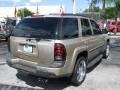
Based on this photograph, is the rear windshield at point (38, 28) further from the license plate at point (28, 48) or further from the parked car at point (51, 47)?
the license plate at point (28, 48)

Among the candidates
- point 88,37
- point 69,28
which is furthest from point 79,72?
point 69,28

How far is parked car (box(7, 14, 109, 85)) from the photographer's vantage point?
6.42 meters

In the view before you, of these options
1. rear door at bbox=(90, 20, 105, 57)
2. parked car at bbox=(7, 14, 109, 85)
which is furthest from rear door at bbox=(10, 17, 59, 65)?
rear door at bbox=(90, 20, 105, 57)

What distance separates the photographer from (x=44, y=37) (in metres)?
6.59

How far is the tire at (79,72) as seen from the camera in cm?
720

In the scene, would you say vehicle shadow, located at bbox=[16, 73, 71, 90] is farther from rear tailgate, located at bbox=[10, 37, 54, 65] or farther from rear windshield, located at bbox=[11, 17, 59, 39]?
rear windshield, located at bbox=[11, 17, 59, 39]

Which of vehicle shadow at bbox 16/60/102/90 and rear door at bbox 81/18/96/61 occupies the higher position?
rear door at bbox 81/18/96/61

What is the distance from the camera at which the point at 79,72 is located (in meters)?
7.57

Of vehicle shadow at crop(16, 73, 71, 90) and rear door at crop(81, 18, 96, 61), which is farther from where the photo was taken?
rear door at crop(81, 18, 96, 61)

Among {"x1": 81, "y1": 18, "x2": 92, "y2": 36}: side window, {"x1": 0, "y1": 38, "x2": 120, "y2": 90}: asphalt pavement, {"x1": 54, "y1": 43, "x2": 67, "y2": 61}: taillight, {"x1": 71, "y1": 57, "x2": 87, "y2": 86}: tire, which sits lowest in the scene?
{"x1": 0, "y1": 38, "x2": 120, "y2": 90}: asphalt pavement

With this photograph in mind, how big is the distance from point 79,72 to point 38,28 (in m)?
1.75

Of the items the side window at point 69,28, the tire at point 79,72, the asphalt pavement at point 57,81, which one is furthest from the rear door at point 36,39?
the tire at point 79,72

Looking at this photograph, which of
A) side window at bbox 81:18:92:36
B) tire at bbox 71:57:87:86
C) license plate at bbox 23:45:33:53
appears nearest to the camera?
license plate at bbox 23:45:33:53

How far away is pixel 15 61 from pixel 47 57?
1.14 m
